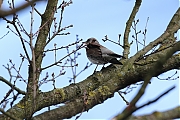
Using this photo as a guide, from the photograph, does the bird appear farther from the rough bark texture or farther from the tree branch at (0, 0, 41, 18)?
the tree branch at (0, 0, 41, 18)

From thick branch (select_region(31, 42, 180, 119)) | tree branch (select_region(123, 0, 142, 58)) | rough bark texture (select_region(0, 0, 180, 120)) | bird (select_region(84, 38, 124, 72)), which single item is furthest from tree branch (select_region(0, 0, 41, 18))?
bird (select_region(84, 38, 124, 72))

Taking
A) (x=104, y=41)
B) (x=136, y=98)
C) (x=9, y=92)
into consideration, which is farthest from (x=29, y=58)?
(x=136, y=98)

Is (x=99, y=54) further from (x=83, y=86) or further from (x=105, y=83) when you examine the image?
(x=105, y=83)

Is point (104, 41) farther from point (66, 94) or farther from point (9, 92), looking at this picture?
point (9, 92)

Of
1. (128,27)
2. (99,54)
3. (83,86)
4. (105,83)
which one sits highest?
(99,54)

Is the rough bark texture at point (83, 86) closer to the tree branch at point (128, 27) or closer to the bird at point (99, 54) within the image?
the tree branch at point (128, 27)

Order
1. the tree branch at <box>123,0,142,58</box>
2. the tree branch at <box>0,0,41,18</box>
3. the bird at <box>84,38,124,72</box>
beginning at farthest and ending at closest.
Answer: the bird at <box>84,38,124,72</box>, the tree branch at <box>123,0,142,58</box>, the tree branch at <box>0,0,41,18</box>

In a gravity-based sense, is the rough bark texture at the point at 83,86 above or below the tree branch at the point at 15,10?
above

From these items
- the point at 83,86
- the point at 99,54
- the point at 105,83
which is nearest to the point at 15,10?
the point at 105,83

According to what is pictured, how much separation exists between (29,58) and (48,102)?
1.65 ft

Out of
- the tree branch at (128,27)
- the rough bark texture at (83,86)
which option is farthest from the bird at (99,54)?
the rough bark texture at (83,86)

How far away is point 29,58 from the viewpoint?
9.78 ft

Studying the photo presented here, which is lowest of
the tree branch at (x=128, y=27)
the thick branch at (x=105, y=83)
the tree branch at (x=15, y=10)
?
the tree branch at (x=15, y=10)

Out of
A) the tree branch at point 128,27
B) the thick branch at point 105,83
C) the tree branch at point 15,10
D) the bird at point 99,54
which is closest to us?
the tree branch at point 15,10
